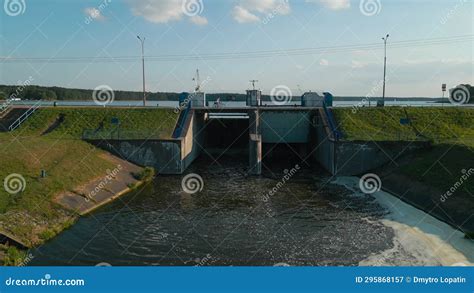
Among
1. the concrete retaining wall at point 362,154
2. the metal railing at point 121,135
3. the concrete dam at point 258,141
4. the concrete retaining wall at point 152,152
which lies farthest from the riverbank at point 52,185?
the concrete retaining wall at point 362,154

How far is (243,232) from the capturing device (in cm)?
2217

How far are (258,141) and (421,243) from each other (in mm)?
21362

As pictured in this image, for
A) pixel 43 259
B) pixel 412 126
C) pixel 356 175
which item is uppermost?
pixel 412 126

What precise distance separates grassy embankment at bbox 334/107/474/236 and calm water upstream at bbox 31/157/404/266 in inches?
154

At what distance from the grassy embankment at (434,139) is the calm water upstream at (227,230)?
3.92m

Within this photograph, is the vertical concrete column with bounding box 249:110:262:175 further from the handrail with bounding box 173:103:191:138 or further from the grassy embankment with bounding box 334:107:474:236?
the grassy embankment with bounding box 334:107:474:236

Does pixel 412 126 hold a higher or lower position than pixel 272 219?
higher

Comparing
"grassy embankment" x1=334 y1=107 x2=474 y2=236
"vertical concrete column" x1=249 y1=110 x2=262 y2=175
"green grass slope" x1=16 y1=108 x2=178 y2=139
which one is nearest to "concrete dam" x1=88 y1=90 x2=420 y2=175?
"vertical concrete column" x1=249 y1=110 x2=262 y2=175

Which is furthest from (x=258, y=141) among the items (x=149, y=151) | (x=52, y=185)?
(x=52, y=185)

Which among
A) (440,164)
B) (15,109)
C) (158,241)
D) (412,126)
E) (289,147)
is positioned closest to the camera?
(158,241)

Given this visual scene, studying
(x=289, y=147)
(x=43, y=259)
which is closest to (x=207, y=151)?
(x=289, y=147)

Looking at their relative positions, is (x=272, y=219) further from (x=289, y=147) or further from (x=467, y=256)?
(x=289, y=147)

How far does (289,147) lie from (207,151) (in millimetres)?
10665

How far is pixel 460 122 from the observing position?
4384cm
